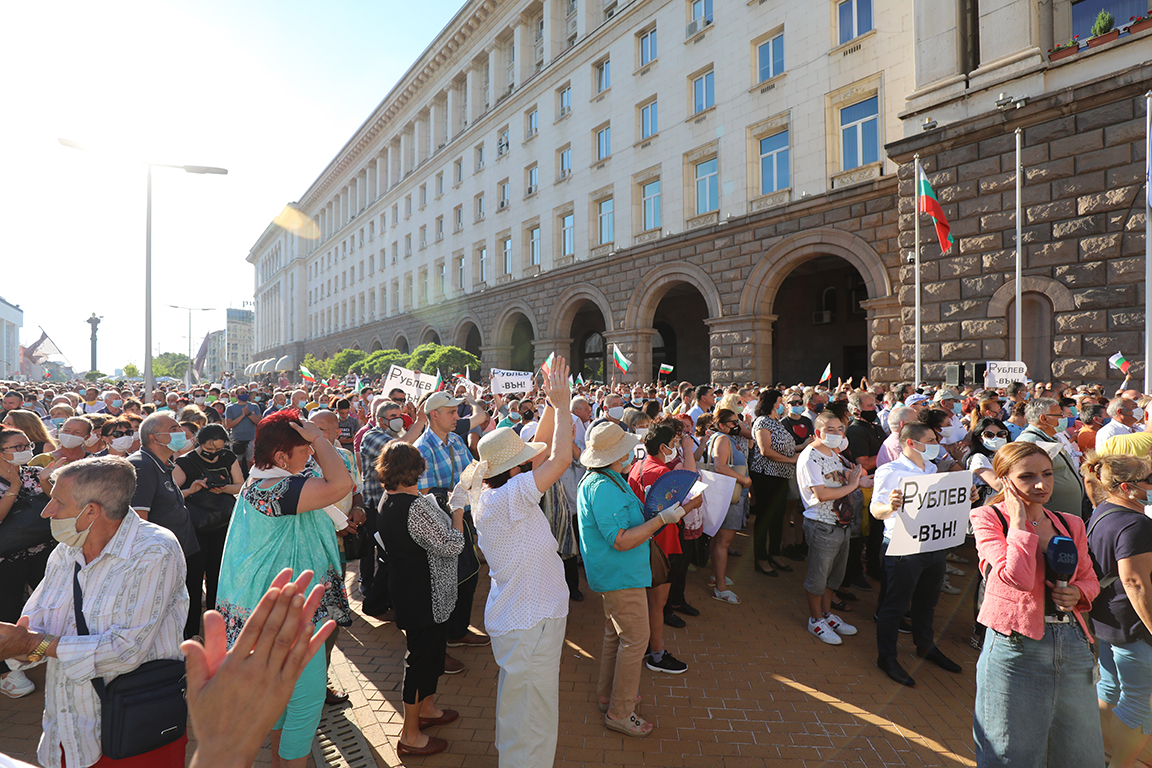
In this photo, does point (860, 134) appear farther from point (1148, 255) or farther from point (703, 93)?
point (1148, 255)

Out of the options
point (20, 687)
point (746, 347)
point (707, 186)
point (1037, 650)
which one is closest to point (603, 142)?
point (707, 186)

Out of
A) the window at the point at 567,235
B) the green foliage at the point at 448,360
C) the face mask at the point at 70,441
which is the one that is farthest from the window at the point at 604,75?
the face mask at the point at 70,441

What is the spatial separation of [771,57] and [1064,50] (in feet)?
26.7

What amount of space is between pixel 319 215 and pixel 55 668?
2798 inches

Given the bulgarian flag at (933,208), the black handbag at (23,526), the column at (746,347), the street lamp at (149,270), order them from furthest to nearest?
the column at (746,347) < the street lamp at (149,270) < the bulgarian flag at (933,208) < the black handbag at (23,526)

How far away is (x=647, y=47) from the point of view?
2328 cm

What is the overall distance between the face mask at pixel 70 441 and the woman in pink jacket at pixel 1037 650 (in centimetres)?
707

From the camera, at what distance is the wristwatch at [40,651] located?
2.25 metres

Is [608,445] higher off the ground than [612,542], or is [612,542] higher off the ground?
[608,445]

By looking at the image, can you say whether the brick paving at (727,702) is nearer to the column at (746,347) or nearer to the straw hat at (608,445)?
the straw hat at (608,445)

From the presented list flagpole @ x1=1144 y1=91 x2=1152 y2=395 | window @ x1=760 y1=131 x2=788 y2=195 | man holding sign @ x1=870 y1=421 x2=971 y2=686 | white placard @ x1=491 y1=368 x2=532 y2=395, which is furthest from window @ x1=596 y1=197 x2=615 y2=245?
man holding sign @ x1=870 y1=421 x2=971 y2=686

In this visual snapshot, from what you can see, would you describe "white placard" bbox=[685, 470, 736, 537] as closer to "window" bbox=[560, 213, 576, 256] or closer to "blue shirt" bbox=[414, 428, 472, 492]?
"blue shirt" bbox=[414, 428, 472, 492]

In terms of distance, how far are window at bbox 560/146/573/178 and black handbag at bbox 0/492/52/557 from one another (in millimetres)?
24956

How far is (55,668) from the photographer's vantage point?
Answer: 2.44m
